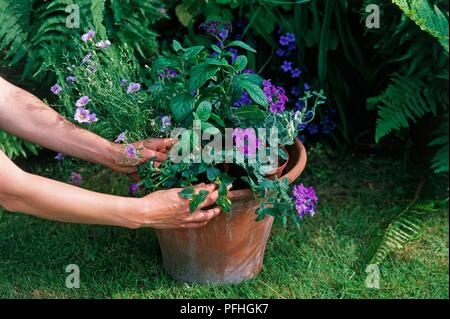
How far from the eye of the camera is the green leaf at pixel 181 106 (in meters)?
2.44

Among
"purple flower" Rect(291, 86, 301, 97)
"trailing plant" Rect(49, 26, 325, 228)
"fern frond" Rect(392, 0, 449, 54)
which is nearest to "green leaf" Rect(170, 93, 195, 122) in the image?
"trailing plant" Rect(49, 26, 325, 228)

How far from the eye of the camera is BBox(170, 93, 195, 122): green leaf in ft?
8.01

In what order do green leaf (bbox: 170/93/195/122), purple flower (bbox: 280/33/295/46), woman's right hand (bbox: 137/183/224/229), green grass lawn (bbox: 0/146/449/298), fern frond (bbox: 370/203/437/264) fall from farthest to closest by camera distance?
purple flower (bbox: 280/33/295/46) < fern frond (bbox: 370/203/437/264) < green grass lawn (bbox: 0/146/449/298) < green leaf (bbox: 170/93/195/122) < woman's right hand (bbox: 137/183/224/229)

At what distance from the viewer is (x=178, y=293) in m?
2.71

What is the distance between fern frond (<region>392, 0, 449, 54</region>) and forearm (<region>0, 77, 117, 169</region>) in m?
1.24

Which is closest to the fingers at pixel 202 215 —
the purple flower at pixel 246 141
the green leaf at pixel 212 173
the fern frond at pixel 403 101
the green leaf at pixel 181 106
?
the green leaf at pixel 212 173

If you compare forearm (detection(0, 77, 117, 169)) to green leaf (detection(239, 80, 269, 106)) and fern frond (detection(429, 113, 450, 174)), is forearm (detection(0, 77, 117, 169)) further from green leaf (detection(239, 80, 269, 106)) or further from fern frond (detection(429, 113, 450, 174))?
fern frond (detection(429, 113, 450, 174))

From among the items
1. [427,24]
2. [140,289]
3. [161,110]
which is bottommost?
[140,289]

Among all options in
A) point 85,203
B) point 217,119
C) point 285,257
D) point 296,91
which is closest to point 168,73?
point 217,119

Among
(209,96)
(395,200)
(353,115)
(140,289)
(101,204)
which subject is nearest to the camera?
(101,204)

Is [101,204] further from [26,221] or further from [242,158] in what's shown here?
[26,221]

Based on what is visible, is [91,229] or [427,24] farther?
[91,229]
